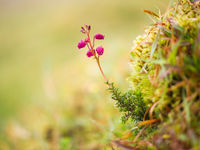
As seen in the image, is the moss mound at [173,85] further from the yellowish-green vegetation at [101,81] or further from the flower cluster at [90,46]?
the flower cluster at [90,46]

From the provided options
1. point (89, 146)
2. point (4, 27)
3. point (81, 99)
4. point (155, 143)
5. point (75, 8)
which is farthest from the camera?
point (4, 27)

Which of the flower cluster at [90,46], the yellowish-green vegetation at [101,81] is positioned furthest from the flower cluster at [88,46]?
the yellowish-green vegetation at [101,81]

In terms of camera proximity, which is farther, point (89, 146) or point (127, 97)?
point (89, 146)

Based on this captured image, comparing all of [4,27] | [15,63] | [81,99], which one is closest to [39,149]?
[81,99]

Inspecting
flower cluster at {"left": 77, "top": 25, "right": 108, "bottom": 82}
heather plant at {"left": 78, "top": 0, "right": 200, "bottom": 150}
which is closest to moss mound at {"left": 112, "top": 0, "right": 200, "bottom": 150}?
heather plant at {"left": 78, "top": 0, "right": 200, "bottom": 150}

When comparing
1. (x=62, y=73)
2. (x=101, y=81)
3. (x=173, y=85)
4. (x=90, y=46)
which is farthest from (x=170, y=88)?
(x=62, y=73)

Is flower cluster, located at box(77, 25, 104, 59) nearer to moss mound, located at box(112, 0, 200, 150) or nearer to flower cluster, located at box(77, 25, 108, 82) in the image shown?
flower cluster, located at box(77, 25, 108, 82)

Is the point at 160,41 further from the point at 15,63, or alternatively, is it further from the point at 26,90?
the point at 15,63

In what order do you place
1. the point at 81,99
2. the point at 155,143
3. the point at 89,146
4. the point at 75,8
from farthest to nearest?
the point at 75,8 < the point at 81,99 < the point at 89,146 < the point at 155,143
